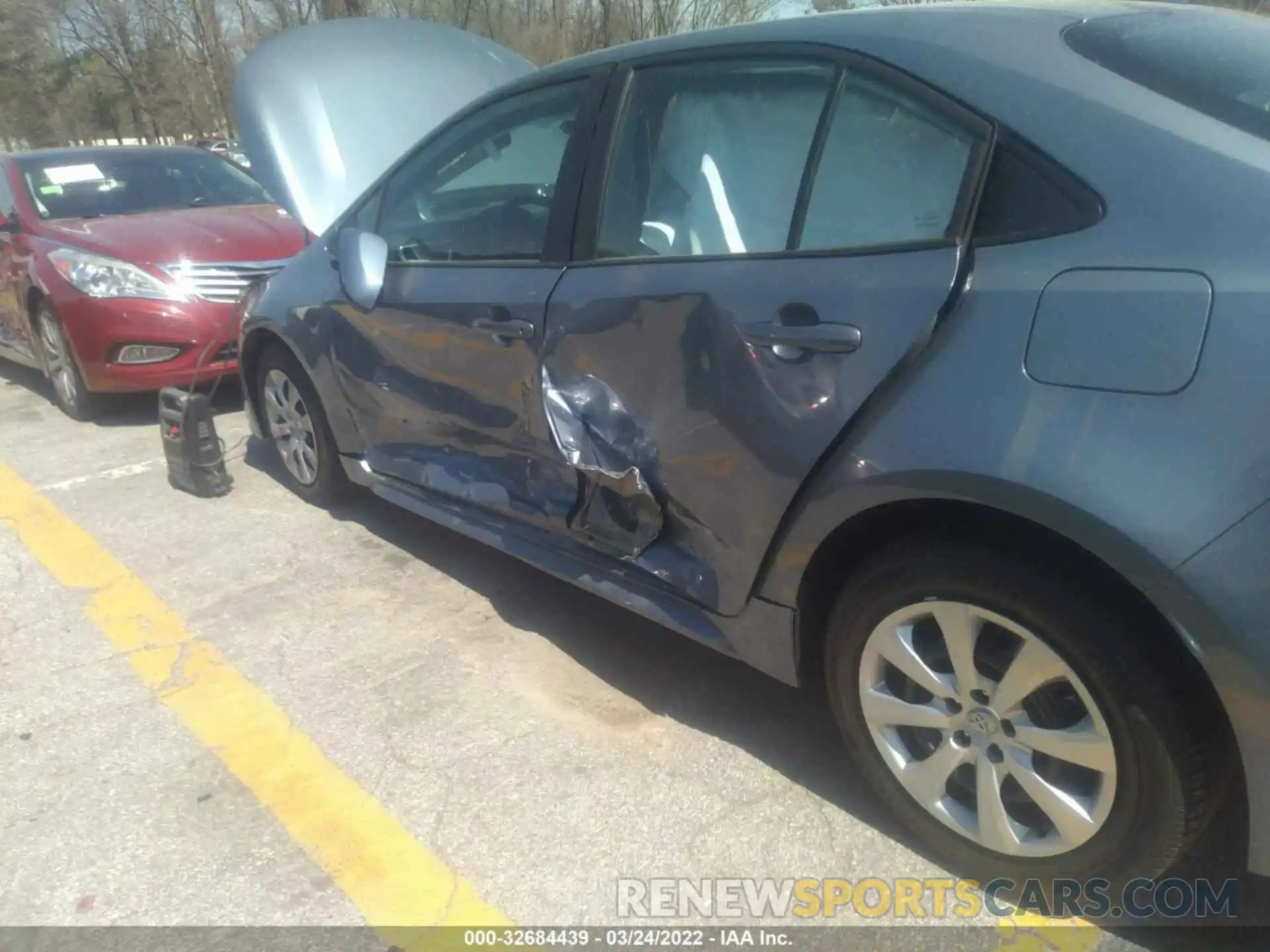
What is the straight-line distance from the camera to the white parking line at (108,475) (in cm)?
466

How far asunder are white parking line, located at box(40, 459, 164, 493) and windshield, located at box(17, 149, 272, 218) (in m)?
1.87

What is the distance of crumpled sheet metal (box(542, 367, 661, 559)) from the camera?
97.5 inches

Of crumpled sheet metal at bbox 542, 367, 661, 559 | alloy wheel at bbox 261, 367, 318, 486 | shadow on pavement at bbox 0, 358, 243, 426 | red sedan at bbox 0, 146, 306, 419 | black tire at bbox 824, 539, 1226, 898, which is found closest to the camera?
black tire at bbox 824, 539, 1226, 898

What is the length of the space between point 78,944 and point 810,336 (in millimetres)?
1935

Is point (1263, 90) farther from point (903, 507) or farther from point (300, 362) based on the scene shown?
point (300, 362)

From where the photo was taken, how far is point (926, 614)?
194 centimetres

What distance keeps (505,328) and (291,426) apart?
1729 millimetres

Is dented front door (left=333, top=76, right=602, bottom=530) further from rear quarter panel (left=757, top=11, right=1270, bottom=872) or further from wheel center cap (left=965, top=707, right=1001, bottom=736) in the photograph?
wheel center cap (left=965, top=707, right=1001, bottom=736)

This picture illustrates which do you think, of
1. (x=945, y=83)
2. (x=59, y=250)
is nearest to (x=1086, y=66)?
(x=945, y=83)

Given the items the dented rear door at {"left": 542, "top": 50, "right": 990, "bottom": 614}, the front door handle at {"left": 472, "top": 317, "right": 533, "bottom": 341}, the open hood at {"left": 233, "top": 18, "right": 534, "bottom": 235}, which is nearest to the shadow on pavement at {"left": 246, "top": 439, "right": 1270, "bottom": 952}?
the dented rear door at {"left": 542, "top": 50, "right": 990, "bottom": 614}

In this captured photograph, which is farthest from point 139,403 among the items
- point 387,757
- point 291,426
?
point 387,757

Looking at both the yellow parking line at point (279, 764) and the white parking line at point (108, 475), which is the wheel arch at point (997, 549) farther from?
the white parking line at point (108, 475)

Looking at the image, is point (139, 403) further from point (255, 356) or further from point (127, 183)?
point (255, 356)

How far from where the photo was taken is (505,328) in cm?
277
